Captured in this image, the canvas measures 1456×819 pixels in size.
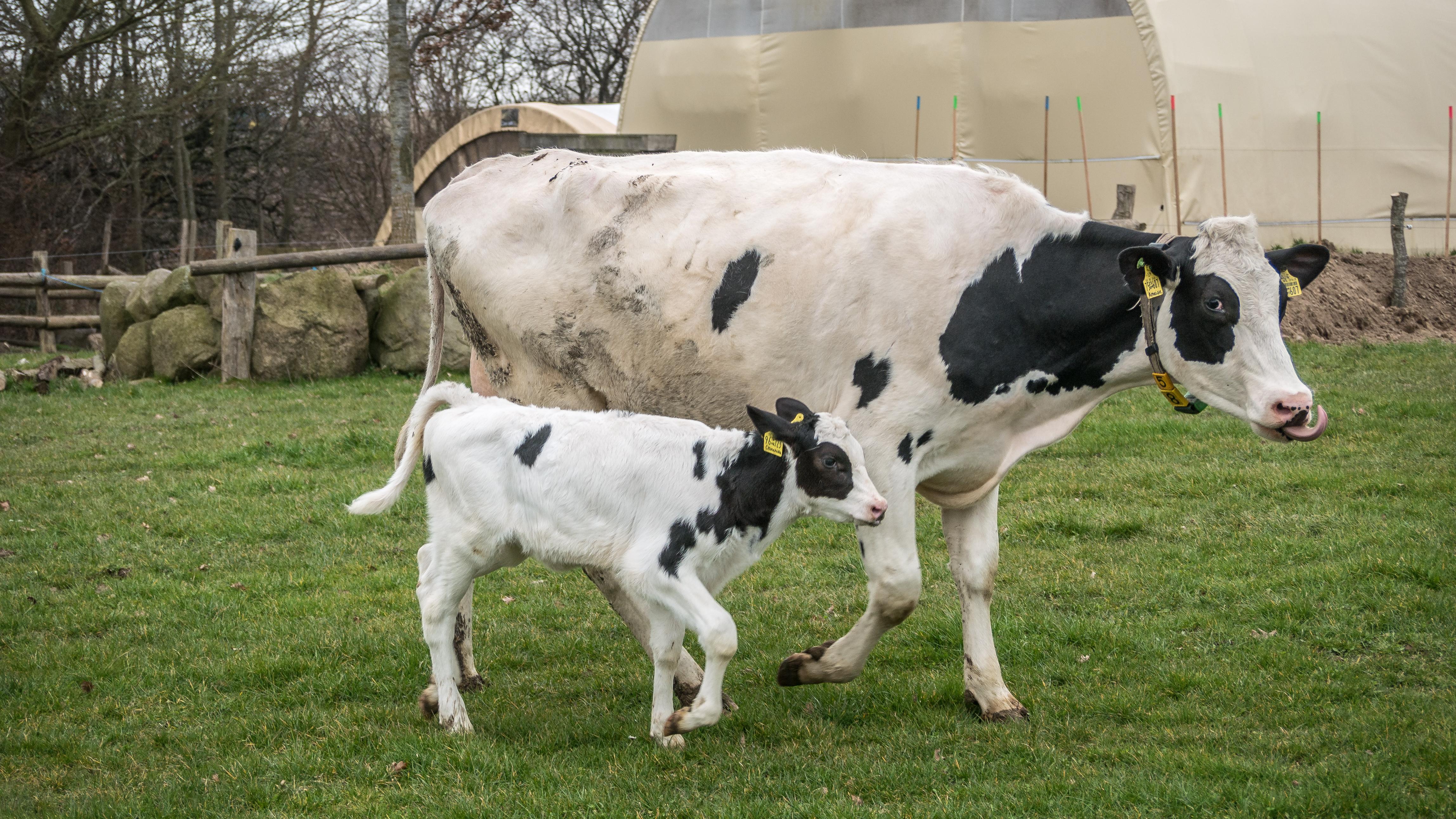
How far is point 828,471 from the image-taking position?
505cm

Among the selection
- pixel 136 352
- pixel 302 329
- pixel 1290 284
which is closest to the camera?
Answer: pixel 1290 284

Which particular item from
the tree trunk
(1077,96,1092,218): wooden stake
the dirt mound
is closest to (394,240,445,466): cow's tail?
the dirt mound

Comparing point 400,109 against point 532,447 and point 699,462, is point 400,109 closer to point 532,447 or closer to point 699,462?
point 532,447

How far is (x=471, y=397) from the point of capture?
5.71 meters

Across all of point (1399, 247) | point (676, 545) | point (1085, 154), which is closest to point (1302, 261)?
point (676, 545)

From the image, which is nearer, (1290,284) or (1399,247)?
(1290,284)

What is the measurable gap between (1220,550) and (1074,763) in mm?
3486

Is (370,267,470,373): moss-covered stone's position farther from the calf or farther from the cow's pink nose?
the cow's pink nose

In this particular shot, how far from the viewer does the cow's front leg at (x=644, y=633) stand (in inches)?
233

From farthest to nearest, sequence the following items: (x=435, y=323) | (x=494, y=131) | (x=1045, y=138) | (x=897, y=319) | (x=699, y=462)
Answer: (x=494, y=131)
(x=1045, y=138)
(x=435, y=323)
(x=897, y=319)
(x=699, y=462)

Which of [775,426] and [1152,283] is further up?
[1152,283]

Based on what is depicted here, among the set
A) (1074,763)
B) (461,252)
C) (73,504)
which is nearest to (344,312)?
(73,504)

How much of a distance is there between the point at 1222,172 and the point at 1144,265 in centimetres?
1598

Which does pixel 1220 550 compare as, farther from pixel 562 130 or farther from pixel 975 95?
pixel 562 130
